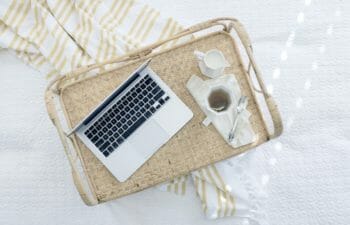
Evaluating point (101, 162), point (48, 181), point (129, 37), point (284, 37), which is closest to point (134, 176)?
point (101, 162)

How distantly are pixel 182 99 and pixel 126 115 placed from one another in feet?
0.46

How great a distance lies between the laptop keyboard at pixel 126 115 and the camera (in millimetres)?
998

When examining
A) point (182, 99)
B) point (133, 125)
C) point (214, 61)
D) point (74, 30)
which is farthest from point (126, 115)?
point (74, 30)

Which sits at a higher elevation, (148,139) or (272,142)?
(148,139)

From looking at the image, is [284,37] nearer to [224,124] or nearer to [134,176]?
[224,124]

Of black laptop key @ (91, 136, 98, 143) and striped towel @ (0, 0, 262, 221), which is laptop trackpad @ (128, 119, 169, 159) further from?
striped towel @ (0, 0, 262, 221)

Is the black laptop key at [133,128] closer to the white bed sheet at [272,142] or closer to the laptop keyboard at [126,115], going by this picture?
the laptop keyboard at [126,115]

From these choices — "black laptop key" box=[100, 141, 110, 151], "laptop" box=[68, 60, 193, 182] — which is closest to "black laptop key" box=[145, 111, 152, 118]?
"laptop" box=[68, 60, 193, 182]

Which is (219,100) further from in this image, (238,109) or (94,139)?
(94,139)

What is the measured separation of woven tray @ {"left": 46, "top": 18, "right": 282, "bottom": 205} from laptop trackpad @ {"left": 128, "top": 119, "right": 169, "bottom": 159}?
0.05 ft

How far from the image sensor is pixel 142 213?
1172 millimetres

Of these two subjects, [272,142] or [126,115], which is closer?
[126,115]

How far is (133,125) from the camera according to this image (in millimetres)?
1005

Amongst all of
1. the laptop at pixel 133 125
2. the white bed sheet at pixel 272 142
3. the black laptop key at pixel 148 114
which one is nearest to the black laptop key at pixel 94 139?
the laptop at pixel 133 125
